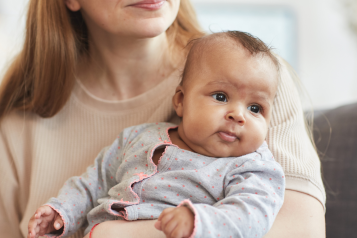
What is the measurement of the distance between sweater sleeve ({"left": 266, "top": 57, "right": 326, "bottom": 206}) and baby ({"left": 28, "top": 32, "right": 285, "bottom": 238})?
0.08 meters

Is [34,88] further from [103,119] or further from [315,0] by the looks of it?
[315,0]

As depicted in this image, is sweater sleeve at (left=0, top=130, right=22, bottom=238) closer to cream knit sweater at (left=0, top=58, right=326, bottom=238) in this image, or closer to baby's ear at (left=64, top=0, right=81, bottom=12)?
cream knit sweater at (left=0, top=58, right=326, bottom=238)

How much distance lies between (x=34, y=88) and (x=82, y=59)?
0.22 m

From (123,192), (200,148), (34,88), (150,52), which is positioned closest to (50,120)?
(34,88)

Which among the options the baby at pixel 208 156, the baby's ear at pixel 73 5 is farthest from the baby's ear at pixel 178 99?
the baby's ear at pixel 73 5

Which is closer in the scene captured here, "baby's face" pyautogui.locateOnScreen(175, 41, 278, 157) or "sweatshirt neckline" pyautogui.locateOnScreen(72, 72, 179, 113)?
"baby's face" pyautogui.locateOnScreen(175, 41, 278, 157)

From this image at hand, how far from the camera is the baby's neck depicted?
98cm

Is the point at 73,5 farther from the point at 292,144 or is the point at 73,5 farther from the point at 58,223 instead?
the point at 292,144

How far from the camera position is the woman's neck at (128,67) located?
4.35 feet

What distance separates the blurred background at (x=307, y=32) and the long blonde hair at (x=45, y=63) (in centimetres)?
249

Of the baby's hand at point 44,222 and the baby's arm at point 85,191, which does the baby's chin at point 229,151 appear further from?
the baby's hand at point 44,222

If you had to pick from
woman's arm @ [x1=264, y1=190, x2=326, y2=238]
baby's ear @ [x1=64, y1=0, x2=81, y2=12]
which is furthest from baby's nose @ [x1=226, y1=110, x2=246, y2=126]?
baby's ear @ [x1=64, y1=0, x2=81, y2=12]

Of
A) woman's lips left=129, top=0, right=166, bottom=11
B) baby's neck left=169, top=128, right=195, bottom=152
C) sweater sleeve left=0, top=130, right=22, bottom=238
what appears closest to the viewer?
baby's neck left=169, top=128, right=195, bottom=152

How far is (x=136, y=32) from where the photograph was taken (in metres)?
1.12
